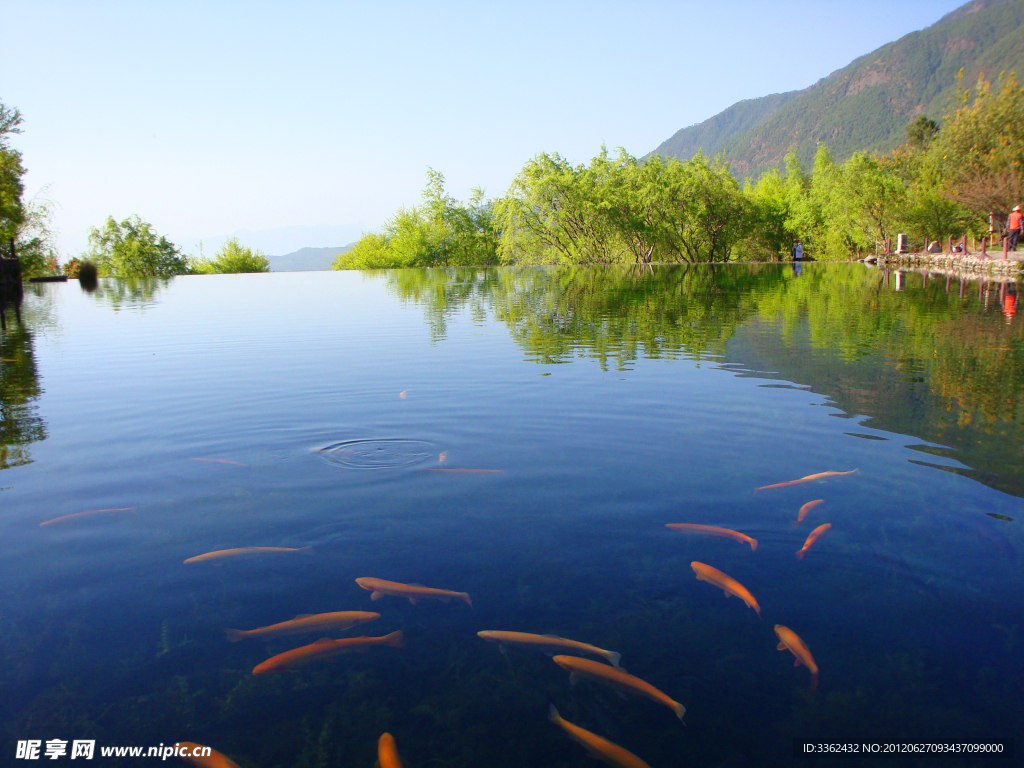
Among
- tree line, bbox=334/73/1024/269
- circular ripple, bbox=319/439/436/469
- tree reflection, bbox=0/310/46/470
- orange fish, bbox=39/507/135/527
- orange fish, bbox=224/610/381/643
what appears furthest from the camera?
tree line, bbox=334/73/1024/269

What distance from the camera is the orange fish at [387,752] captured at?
2521mm

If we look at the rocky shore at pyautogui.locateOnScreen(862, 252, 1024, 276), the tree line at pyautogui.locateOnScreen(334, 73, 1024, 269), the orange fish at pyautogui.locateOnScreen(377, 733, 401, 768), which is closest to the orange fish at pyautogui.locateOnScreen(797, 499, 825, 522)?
the orange fish at pyautogui.locateOnScreen(377, 733, 401, 768)

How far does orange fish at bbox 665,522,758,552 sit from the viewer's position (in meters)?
4.36

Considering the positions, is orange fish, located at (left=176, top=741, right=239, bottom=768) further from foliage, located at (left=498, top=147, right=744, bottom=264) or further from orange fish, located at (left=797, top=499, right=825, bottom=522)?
foliage, located at (left=498, top=147, right=744, bottom=264)

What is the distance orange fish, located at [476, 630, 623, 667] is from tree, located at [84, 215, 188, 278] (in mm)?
77333

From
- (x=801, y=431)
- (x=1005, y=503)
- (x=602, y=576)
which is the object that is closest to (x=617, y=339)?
(x=801, y=431)

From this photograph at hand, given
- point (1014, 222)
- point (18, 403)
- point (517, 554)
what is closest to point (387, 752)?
point (517, 554)

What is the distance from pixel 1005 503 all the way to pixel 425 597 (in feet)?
14.1

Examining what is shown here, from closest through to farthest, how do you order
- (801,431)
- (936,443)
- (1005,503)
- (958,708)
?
(958,708), (1005,503), (936,443), (801,431)

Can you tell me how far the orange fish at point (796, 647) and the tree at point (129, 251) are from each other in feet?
256

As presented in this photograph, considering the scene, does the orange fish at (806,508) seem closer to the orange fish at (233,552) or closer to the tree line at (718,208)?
the orange fish at (233,552)

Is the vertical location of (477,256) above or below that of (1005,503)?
above

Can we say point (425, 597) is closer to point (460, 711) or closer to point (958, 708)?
point (460, 711)

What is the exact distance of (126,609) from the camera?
148 inches
